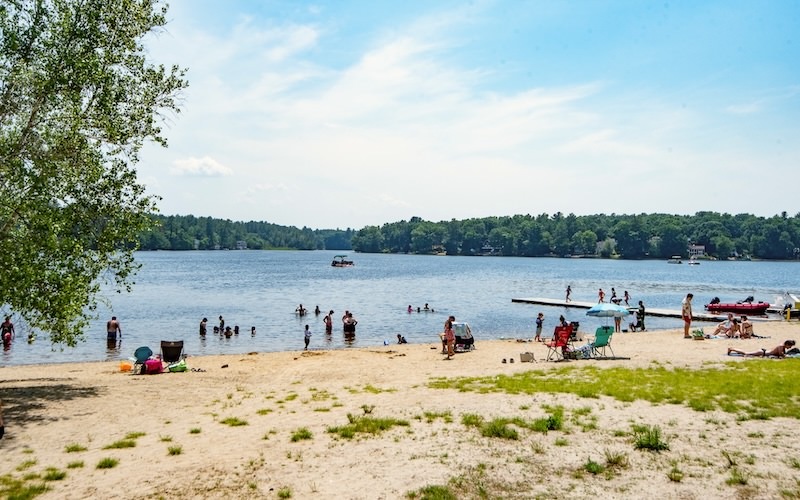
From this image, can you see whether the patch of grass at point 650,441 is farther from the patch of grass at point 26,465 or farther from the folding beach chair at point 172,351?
the folding beach chair at point 172,351

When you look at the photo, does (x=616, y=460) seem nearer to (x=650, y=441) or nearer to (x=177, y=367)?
(x=650, y=441)

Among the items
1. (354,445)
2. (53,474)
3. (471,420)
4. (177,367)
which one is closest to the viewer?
(53,474)

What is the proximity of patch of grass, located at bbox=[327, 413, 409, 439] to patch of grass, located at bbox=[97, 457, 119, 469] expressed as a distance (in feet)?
13.5

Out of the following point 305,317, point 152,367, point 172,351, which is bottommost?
point 305,317

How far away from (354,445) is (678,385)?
9815 mm

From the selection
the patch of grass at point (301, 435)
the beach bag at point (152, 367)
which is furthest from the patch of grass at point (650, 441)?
the beach bag at point (152, 367)

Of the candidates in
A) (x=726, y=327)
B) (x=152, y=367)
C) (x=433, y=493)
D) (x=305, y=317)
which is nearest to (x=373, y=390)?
(x=433, y=493)

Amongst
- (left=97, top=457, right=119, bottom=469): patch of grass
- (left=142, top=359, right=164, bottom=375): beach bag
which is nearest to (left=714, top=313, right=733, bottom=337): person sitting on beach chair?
(left=142, top=359, right=164, bottom=375): beach bag

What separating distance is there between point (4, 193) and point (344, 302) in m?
56.6

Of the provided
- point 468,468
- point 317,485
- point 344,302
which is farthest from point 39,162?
point 344,302

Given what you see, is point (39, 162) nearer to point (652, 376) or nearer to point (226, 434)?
point (226, 434)

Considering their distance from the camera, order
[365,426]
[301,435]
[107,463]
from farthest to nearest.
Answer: [365,426] → [301,435] → [107,463]

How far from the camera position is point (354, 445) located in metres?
11.5

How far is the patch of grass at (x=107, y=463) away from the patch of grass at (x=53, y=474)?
0.58 meters
